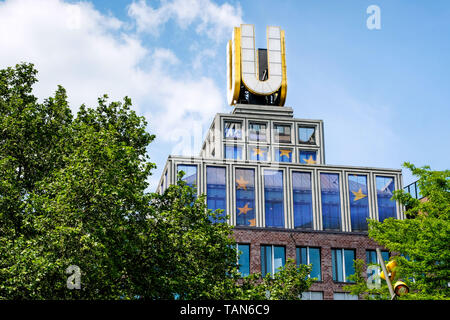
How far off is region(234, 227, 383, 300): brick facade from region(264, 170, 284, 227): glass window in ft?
8.30

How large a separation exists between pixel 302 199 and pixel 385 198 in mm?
9363

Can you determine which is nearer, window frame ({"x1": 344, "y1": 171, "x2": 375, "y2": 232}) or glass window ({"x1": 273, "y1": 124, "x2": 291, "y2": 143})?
window frame ({"x1": 344, "y1": 171, "x2": 375, "y2": 232})

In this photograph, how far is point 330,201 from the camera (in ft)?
209

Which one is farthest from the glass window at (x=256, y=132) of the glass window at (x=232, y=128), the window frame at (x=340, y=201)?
the window frame at (x=340, y=201)

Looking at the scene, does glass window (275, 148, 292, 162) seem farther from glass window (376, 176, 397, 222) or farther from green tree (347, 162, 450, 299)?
green tree (347, 162, 450, 299)

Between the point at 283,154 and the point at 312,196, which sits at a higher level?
the point at 283,154

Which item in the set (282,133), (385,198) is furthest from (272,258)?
(282,133)

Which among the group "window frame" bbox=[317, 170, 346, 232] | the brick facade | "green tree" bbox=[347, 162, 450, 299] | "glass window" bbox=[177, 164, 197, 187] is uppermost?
"glass window" bbox=[177, 164, 197, 187]

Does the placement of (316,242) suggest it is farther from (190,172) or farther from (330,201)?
(190,172)

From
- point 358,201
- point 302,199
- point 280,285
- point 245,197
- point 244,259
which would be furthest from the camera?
point 358,201

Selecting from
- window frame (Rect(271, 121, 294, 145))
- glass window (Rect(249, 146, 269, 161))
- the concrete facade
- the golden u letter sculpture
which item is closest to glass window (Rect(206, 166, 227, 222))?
the concrete facade

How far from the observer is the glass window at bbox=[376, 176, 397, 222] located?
2509 inches

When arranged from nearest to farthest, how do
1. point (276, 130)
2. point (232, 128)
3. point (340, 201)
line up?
point (340, 201)
point (232, 128)
point (276, 130)
